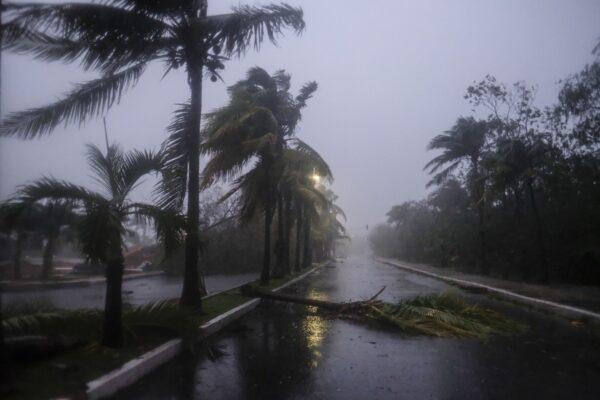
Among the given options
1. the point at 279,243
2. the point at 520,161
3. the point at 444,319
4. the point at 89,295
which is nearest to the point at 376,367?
the point at 444,319

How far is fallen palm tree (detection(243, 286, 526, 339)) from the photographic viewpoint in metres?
8.61

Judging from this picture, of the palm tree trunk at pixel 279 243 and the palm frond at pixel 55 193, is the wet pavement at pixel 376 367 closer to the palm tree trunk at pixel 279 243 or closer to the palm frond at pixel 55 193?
the palm frond at pixel 55 193

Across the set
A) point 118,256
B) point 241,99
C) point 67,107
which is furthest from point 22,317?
point 241,99

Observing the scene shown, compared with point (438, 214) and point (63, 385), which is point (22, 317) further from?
point (438, 214)

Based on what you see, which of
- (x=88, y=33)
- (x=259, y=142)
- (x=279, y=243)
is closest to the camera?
(x=88, y=33)

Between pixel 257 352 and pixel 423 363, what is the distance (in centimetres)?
251

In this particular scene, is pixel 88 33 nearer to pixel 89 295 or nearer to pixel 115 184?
pixel 115 184

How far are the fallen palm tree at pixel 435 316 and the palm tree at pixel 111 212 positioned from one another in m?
5.01

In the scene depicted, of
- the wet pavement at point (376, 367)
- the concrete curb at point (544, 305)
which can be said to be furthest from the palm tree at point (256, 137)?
the concrete curb at point (544, 305)

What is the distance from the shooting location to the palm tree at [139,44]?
7164mm

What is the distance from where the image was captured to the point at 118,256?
235 inches

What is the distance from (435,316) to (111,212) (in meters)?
6.62

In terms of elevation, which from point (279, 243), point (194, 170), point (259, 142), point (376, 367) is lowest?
point (376, 367)

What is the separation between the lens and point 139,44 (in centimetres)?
875
